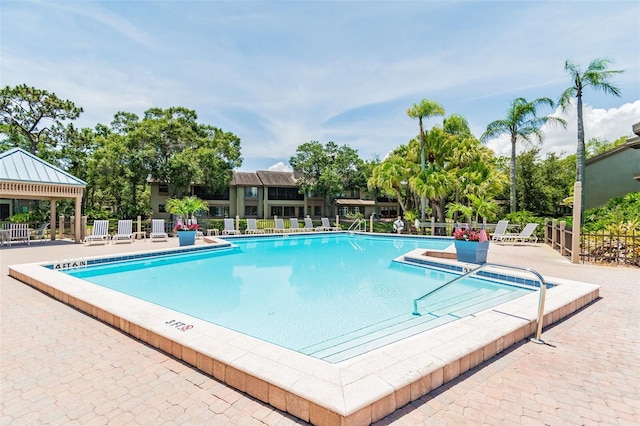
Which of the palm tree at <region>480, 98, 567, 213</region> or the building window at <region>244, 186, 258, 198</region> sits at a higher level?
the palm tree at <region>480, 98, 567, 213</region>

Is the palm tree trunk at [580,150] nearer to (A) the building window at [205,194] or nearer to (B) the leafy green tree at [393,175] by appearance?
(B) the leafy green tree at [393,175]

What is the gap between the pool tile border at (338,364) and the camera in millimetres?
2611

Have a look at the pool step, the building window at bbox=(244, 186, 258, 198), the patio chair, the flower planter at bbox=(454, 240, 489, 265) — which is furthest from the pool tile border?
the building window at bbox=(244, 186, 258, 198)

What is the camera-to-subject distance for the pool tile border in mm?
2611

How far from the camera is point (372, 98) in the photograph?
67.7 ft

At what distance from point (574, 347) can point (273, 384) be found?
12.6ft

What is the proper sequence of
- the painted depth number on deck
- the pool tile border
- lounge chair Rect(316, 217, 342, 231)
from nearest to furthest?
the pool tile border → the painted depth number on deck → lounge chair Rect(316, 217, 342, 231)

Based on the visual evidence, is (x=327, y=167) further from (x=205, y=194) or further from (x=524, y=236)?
(x=524, y=236)

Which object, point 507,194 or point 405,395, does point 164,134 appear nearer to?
point 405,395

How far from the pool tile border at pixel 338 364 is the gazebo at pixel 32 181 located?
47.0ft

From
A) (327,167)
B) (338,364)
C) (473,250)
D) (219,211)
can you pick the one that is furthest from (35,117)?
(338,364)

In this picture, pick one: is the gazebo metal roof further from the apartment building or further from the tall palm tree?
the tall palm tree

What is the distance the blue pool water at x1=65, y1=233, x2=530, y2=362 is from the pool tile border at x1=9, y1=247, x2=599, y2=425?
1092 mm

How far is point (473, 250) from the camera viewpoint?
9875 millimetres
